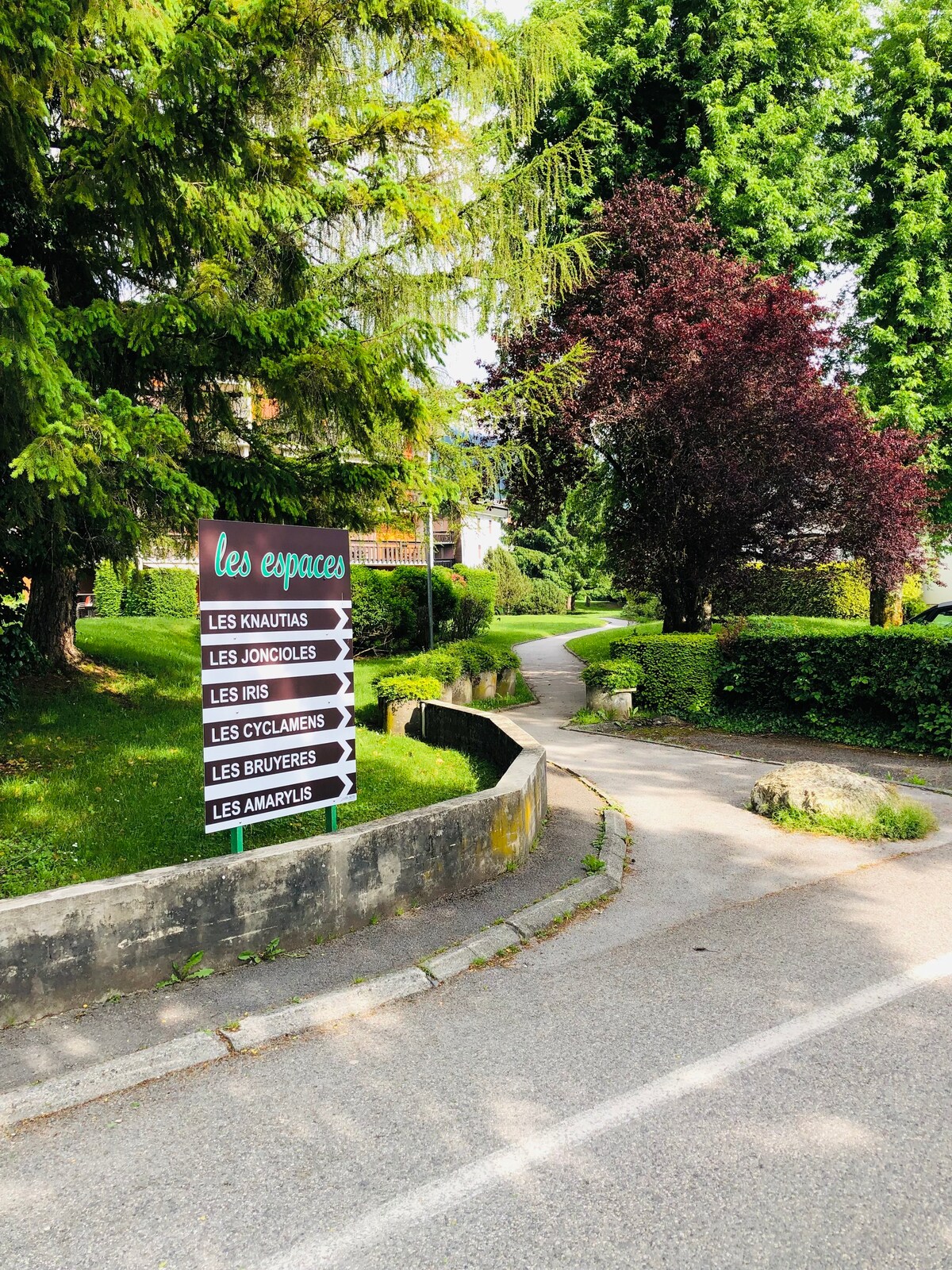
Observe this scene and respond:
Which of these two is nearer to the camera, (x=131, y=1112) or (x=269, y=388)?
(x=131, y=1112)

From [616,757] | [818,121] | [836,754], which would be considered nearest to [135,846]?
[616,757]

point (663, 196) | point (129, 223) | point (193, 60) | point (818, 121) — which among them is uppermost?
point (818, 121)

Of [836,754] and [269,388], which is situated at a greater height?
[269,388]

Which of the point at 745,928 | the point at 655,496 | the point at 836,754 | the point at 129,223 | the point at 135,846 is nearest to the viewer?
the point at 745,928

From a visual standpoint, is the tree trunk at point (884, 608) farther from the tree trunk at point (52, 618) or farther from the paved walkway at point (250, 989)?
the tree trunk at point (52, 618)

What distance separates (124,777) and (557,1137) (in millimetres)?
5412

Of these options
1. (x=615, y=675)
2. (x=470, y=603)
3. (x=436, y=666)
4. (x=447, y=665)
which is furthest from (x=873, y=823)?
(x=470, y=603)

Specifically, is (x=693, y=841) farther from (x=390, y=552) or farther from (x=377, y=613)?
(x=390, y=552)

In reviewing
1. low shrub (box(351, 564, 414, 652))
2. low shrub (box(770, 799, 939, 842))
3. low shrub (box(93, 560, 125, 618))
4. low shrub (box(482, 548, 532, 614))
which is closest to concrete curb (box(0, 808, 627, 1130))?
low shrub (box(770, 799, 939, 842))

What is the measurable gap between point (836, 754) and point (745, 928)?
21.0ft

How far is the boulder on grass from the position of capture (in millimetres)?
7121

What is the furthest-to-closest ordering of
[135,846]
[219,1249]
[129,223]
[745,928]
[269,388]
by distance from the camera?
[269,388] < [129,223] < [135,846] < [745,928] < [219,1249]

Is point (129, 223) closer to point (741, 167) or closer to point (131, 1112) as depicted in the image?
point (131, 1112)

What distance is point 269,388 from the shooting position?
268 inches
